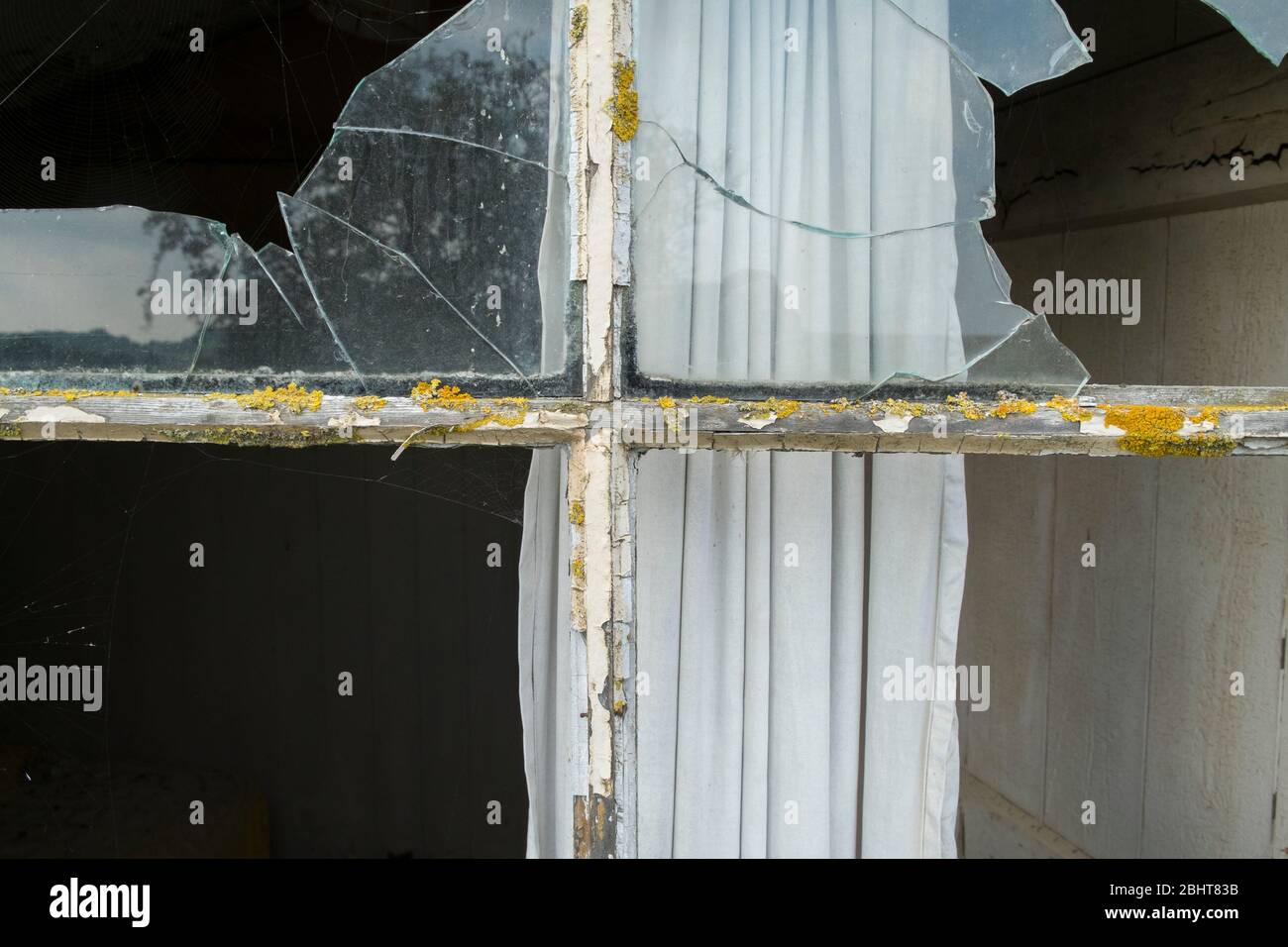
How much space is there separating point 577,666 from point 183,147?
6.73 ft

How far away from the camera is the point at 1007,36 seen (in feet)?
3.85

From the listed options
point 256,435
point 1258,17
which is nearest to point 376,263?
point 256,435

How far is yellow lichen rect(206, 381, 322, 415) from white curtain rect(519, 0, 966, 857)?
0.36 m

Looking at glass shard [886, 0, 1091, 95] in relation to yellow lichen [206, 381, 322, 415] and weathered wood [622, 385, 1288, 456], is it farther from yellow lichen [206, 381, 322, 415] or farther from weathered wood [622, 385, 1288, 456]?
yellow lichen [206, 381, 322, 415]

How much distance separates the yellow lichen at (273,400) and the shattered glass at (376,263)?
52 mm

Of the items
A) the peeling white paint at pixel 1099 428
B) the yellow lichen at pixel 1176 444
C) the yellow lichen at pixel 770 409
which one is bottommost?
the yellow lichen at pixel 1176 444

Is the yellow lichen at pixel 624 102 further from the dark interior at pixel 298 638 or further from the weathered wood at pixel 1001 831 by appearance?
the weathered wood at pixel 1001 831

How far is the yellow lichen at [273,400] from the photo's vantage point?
3.41ft

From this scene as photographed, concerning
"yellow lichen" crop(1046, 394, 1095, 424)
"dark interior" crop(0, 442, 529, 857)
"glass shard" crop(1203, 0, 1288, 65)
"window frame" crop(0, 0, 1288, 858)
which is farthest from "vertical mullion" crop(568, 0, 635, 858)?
"dark interior" crop(0, 442, 529, 857)

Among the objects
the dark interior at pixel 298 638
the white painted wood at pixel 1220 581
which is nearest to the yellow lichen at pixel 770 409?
the white painted wood at pixel 1220 581

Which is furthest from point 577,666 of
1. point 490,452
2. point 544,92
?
point 490,452

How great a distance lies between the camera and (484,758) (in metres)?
3.21

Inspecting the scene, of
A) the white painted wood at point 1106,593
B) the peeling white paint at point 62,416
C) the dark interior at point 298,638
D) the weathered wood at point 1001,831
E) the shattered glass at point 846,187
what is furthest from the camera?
the dark interior at point 298,638

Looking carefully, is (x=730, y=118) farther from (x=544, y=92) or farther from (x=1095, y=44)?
(x=1095, y=44)
